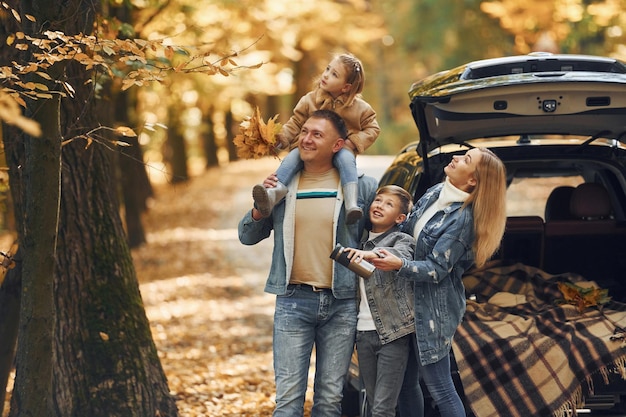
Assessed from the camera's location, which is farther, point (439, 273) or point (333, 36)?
point (333, 36)

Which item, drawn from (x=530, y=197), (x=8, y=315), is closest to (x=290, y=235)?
(x=8, y=315)

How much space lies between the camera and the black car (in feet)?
16.4

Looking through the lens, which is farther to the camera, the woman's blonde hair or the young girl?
the young girl

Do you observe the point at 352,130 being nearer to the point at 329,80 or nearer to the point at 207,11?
the point at 329,80

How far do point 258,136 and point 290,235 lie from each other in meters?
0.53

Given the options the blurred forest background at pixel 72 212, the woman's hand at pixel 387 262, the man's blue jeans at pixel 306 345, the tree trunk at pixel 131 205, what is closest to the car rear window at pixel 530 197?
the tree trunk at pixel 131 205

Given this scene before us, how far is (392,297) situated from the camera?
451cm

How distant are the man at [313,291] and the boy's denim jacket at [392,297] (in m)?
0.11

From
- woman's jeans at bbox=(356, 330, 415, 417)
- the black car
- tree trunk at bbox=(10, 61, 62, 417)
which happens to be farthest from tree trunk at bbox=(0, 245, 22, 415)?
woman's jeans at bbox=(356, 330, 415, 417)

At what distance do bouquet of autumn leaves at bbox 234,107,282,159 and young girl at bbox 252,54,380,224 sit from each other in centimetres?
9

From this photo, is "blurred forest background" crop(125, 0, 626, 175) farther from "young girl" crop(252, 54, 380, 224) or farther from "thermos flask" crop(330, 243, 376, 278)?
"thermos flask" crop(330, 243, 376, 278)

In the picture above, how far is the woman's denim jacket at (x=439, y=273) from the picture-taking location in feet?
14.3

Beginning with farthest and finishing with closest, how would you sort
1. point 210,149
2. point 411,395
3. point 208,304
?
Result: point 210,149
point 208,304
point 411,395

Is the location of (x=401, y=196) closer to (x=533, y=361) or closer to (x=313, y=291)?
(x=313, y=291)
